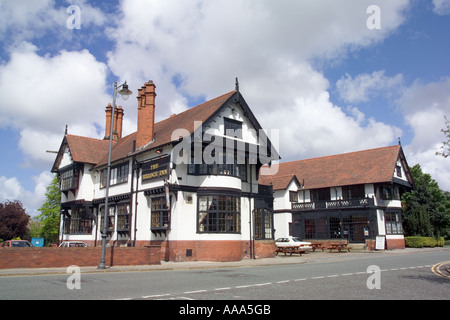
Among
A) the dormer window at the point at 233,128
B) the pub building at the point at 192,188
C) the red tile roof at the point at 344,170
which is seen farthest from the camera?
the red tile roof at the point at 344,170

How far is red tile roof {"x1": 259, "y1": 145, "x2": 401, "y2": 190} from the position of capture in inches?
1558

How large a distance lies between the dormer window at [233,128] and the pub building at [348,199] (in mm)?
9848

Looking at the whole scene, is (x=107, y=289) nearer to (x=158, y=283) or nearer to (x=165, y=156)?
(x=158, y=283)

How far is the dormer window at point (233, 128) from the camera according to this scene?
26344 mm

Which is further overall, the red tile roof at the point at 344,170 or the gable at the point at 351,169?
the red tile roof at the point at 344,170

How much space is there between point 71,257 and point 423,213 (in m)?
39.3

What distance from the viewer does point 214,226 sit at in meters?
24.3

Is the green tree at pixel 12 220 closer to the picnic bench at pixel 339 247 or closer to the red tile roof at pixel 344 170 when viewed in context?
the red tile roof at pixel 344 170

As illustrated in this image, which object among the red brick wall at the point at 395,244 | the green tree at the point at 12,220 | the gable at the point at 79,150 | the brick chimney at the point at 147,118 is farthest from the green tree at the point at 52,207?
the red brick wall at the point at 395,244

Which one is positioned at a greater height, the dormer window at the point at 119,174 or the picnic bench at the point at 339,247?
the dormer window at the point at 119,174

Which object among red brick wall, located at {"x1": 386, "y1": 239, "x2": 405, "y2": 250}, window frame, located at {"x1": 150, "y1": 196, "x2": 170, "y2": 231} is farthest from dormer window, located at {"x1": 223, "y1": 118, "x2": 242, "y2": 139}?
red brick wall, located at {"x1": 386, "y1": 239, "x2": 405, "y2": 250}

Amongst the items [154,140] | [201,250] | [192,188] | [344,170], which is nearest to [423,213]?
[344,170]

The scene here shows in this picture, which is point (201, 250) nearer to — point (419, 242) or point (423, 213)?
point (419, 242)
